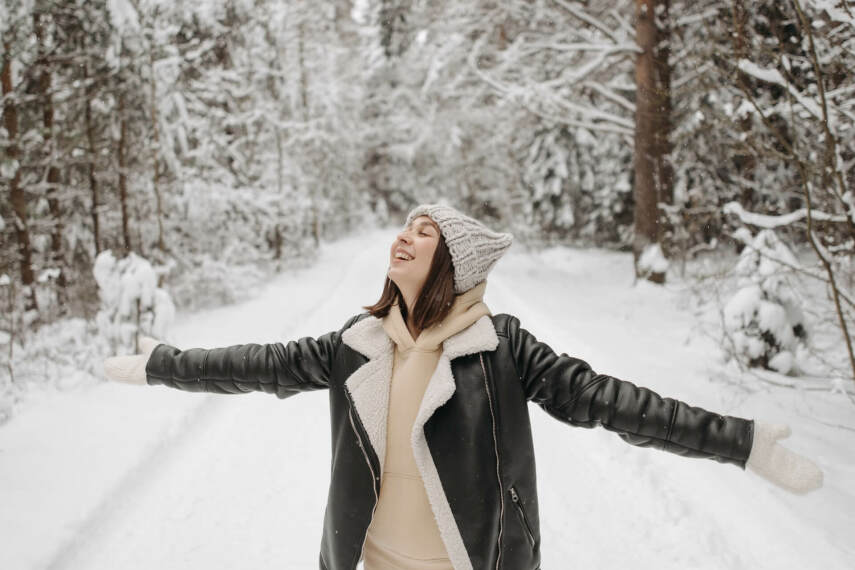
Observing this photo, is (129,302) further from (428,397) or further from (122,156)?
(428,397)

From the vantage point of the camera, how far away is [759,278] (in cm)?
590

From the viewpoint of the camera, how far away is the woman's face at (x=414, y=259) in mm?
1696

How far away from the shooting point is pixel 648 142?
10.9 meters

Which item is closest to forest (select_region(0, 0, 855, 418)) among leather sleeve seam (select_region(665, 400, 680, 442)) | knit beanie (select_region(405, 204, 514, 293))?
leather sleeve seam (select_region(665, 400, 680, 442))

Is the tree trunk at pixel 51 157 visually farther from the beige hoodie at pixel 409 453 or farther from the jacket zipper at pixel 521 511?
the jacket zipper at pixel 521 511

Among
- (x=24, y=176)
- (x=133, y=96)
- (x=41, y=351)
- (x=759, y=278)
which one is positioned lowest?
(x=41, y=351)

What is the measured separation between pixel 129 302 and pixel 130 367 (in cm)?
567

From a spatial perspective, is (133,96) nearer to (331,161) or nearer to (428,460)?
(428,460)

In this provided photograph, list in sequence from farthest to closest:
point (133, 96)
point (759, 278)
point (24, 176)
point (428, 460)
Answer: point (133, 96) < point (24, 176) < point (759, 278) < point (428, 460)

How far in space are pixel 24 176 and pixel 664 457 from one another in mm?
10222

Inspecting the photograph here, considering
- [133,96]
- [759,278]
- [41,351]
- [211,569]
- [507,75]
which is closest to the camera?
[211,569]

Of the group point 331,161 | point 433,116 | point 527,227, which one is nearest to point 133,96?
point 527,227

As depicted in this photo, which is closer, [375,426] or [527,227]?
[375,426]

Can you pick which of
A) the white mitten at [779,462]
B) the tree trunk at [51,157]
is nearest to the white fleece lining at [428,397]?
the white mitten at [779,462]
